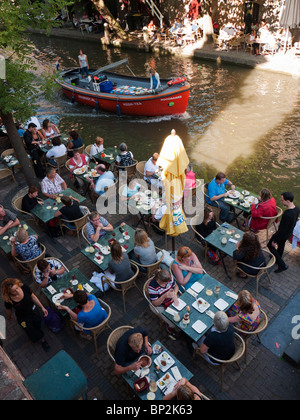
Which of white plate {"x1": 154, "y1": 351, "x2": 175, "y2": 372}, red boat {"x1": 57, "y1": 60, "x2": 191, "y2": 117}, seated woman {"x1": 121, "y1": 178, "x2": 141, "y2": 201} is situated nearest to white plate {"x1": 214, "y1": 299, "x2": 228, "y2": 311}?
white plate {"x1": 154, "y1": 351, "x2": 175, "y2": 372}

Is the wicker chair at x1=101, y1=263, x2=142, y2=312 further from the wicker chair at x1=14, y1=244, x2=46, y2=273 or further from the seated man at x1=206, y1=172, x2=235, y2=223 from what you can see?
the seated man at x1=206, y1=172, x2=235, y2=223

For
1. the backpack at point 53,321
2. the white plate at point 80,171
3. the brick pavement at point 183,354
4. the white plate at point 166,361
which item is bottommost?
the brick pavement at point 183,354

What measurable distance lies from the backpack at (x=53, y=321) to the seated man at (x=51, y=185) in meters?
3.66

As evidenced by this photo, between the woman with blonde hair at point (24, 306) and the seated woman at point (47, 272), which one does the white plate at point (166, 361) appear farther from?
the seated woman at point (47, 272)

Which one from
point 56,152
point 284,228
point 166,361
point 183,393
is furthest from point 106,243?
point 56,152

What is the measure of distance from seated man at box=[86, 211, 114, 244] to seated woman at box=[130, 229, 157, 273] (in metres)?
1.09

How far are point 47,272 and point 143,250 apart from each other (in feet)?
6.71

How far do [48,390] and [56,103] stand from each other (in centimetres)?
1859

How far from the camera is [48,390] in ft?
14.2

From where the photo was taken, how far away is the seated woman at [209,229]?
24.3 ft

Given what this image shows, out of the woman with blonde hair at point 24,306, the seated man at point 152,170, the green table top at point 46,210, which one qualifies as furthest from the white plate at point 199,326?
the seated man at point 152,170

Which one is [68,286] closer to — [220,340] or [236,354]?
[220,340]

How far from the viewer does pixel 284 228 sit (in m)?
6.85
